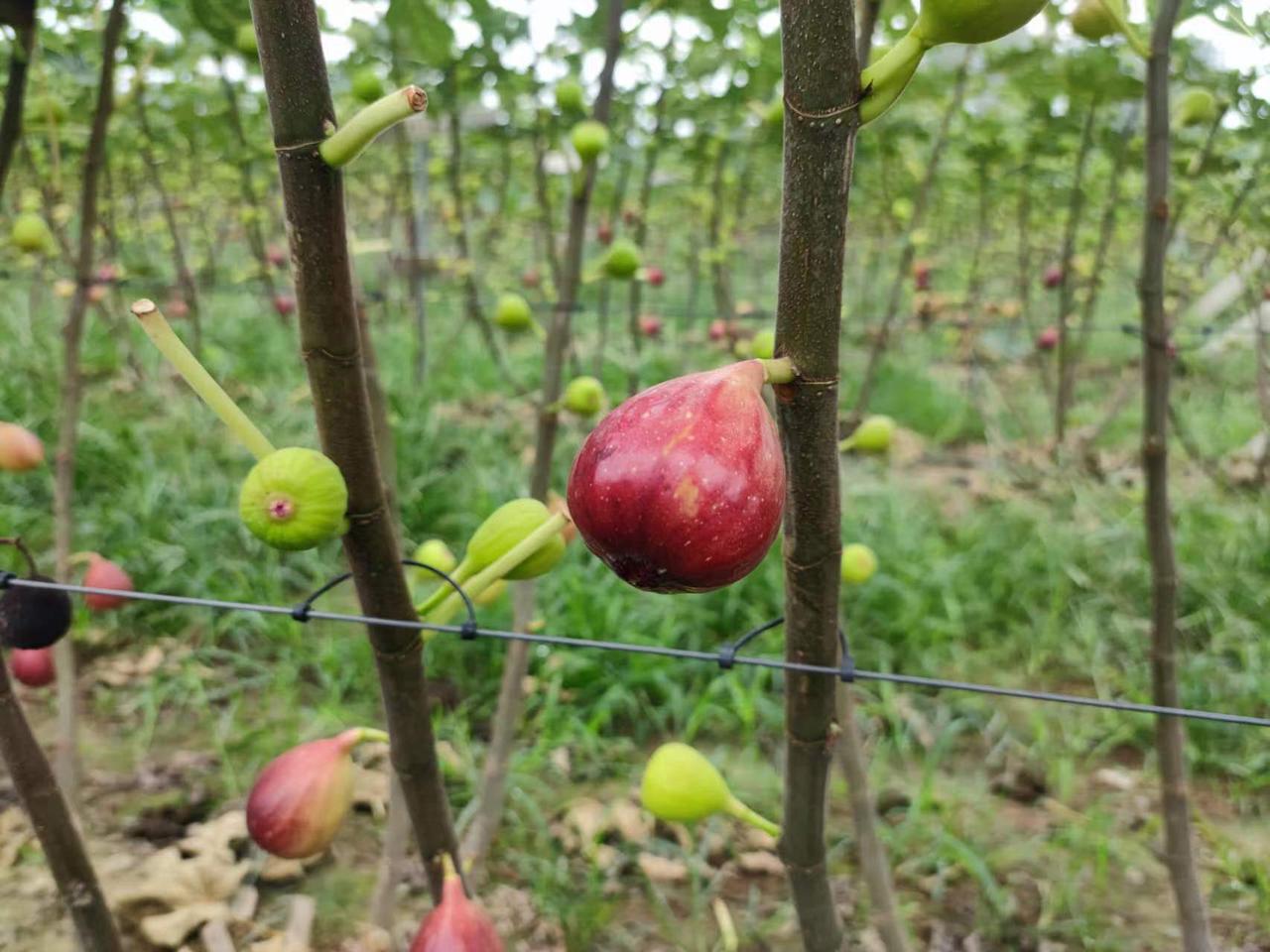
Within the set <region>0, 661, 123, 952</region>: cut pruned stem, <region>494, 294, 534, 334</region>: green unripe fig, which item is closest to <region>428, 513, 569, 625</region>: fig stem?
<region>0, 661, 123, 952</region>: cut pruned stem

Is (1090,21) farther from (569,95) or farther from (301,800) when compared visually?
(301,800)

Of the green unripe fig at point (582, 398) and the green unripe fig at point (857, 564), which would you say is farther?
the green unripe fig at point (582, 398)

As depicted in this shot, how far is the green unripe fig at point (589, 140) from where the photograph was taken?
4.50 feet

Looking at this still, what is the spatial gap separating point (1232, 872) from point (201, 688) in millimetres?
2413

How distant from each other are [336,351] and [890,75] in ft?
1.16

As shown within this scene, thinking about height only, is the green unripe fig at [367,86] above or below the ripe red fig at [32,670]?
above

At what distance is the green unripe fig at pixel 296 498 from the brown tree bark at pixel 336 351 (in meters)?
0.03

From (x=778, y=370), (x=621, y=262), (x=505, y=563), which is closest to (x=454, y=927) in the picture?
(x=505, y=563)

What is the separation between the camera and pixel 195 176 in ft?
17.1

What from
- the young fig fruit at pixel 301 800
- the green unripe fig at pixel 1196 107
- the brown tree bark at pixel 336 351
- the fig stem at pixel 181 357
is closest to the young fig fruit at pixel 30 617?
the young fig fruit at pixel 301 800

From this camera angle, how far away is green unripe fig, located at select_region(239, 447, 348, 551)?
0.60 m

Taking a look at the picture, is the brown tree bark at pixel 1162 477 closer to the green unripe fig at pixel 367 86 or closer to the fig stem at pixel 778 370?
the fig stem at pixel 778 370

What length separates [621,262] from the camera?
1670 mm

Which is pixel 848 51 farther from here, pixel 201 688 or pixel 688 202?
pixel 688 202
